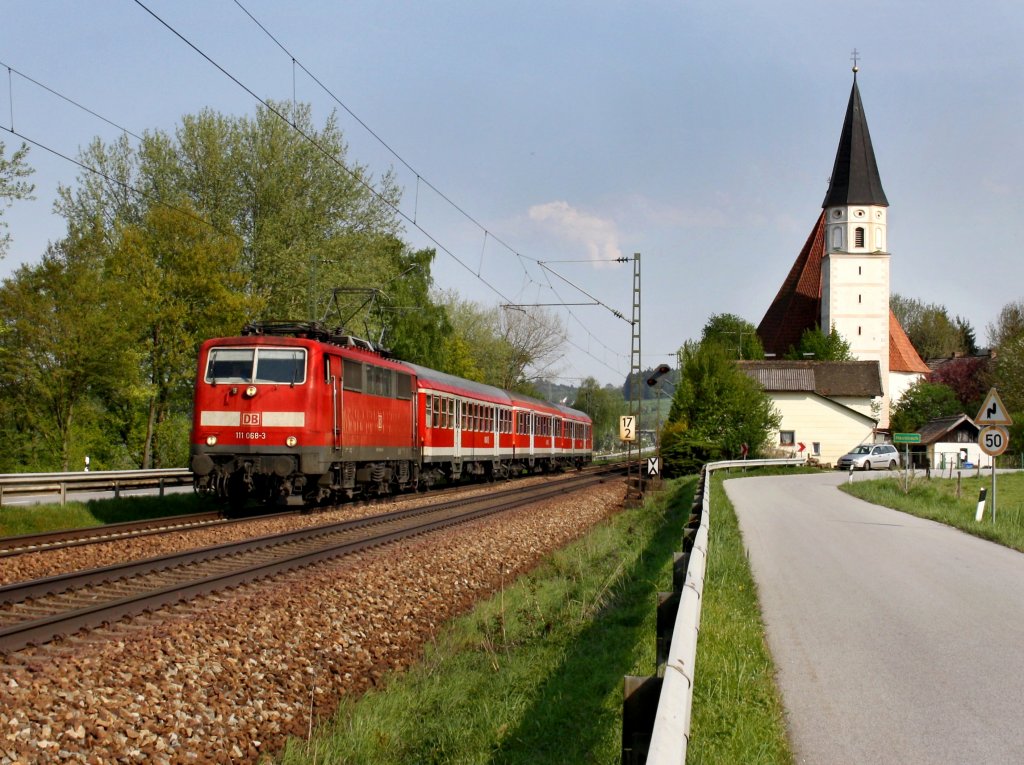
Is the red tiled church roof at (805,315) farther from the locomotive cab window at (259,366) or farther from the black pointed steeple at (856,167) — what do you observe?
the locomotive cab window at (259,366)

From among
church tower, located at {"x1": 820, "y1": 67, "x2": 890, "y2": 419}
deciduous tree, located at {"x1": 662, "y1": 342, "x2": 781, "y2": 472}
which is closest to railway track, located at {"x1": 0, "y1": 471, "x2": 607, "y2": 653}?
deciduous tree, located at {"x1": 662, "y1": 342, "x2": 781, "y2": 472}

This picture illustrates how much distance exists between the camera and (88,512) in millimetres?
18547

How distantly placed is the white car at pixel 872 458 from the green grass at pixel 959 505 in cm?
1324

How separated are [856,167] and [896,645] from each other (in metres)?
81.9

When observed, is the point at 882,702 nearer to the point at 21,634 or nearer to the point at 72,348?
the point at 21,634

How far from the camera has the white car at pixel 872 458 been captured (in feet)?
178

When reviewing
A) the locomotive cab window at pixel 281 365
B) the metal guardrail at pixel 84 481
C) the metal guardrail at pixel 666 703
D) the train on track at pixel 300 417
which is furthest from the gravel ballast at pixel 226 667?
the metal guardrail at pixel 84 481

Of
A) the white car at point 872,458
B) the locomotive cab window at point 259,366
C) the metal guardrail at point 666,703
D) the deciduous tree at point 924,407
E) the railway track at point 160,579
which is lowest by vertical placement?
the railway track at point 160,579

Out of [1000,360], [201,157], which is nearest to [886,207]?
[1000,360]

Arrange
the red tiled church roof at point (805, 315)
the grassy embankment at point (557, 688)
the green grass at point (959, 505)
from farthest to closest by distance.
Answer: the red tiled church roof at point (805, 315) → the green grass at point (959, 505) → the grassy embankment at point (557, 688)

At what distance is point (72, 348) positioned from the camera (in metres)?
28.8

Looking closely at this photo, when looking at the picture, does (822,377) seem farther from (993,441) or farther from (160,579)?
(160,579)

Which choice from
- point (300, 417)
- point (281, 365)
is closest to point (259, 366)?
point (281, 365)

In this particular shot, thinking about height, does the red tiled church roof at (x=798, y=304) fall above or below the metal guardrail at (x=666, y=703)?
above
